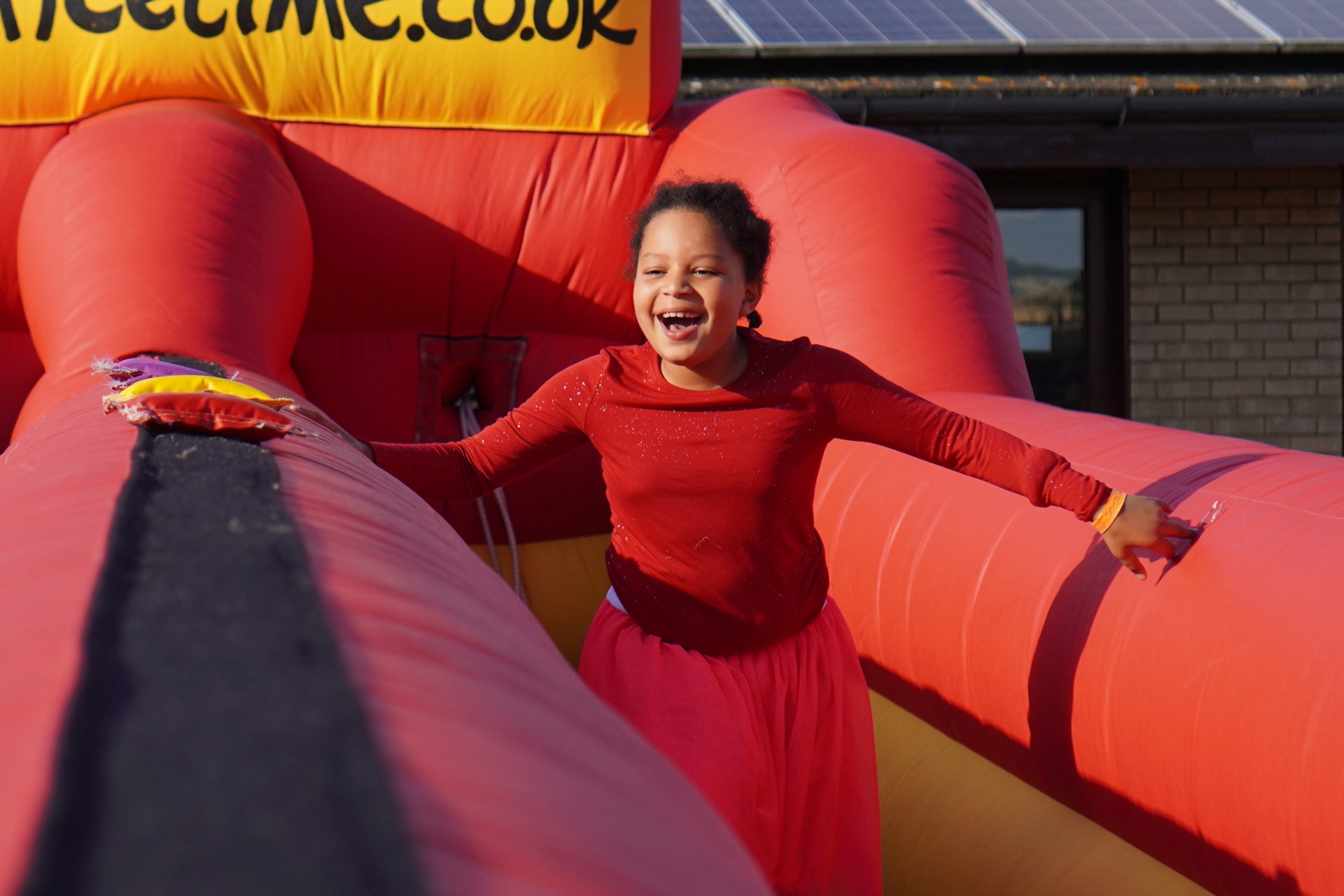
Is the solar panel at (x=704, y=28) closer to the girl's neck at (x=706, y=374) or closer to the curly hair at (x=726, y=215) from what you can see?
the curly hair at (x=726, y=215)

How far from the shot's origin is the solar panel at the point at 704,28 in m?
4.82

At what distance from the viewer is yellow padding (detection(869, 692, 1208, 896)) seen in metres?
1.46

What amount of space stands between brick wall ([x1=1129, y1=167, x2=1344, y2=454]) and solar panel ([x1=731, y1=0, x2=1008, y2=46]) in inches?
41.4

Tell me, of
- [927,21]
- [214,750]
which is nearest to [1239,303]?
[927,21]

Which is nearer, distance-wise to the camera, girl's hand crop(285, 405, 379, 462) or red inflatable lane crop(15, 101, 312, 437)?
girl's hand crop(285, 405, 379, 462)

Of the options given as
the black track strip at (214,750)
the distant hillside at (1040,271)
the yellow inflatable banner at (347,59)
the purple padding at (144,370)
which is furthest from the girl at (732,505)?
the distant hillside at (1040,271)

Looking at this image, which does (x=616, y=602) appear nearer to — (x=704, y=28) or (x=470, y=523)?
(x=470, y=523)

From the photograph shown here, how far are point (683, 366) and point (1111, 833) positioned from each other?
78 cm

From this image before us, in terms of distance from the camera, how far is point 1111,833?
1.50 metres

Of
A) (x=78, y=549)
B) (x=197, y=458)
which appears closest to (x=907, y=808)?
(x=197, y=458)

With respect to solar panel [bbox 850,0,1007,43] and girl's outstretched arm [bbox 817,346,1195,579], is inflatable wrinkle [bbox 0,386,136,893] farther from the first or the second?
solar panel [bbox 850,0,1007,43]

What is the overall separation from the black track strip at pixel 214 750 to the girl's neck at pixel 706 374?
3.21 feet

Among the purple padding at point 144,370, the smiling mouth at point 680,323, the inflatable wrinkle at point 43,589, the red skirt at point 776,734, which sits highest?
the smiling mouth at point 680,323

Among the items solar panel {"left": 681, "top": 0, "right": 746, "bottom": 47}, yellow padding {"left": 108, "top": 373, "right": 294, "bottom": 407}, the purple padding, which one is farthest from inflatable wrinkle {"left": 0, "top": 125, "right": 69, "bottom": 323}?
solar panel {"left": 681, "top": 0, "right": 746, "bottom": 47}
